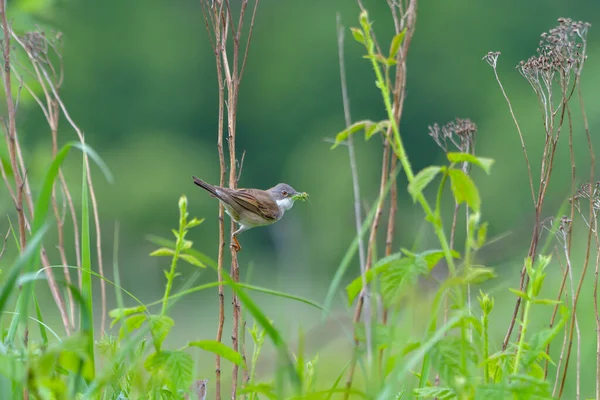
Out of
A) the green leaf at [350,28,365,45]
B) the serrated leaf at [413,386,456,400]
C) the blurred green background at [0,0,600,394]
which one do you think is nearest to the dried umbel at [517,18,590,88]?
the green leaf at [350,28,365,45]

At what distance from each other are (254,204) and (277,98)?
3400cm

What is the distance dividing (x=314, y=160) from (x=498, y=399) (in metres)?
29.1

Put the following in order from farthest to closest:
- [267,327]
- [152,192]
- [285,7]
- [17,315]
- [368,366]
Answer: [285,7] < [152,192] < [17,315] < [368,366] < [267,327]

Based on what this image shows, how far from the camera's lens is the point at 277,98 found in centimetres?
3709

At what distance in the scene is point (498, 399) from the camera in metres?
1.41

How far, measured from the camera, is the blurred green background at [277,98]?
28984mm

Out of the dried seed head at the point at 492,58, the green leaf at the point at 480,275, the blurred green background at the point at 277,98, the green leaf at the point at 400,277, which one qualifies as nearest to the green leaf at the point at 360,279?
the green leaf at the point at 400,277

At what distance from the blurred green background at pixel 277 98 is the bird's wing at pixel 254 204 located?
70.8 feet

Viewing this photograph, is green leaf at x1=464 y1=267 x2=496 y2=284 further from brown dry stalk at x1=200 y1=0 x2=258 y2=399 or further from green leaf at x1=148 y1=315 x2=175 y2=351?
brown dry stalk at x1=200 y1=0 x2=258 y2=399

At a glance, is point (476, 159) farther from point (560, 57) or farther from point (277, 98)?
point (277, 98)

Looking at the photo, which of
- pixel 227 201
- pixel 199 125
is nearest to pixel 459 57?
pixel 199 125

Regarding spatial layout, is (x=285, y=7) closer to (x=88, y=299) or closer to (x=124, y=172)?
(x=124, y=172)

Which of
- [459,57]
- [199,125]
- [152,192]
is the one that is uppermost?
[459,57]

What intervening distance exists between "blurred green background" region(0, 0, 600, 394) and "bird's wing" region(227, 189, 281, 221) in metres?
21.6
